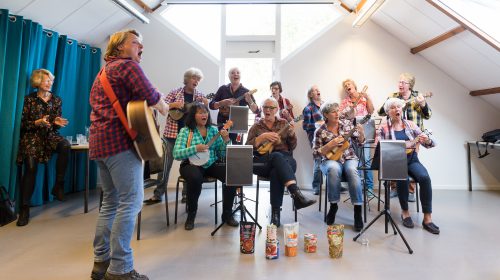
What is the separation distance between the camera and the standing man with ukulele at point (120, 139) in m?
1.63

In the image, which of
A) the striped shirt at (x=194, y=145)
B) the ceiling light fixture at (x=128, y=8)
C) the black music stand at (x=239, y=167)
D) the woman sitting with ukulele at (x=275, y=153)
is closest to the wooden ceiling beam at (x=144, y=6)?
the ceiling light fixture at (x=128, y=8)

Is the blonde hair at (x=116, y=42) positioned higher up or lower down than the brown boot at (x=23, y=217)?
higher up

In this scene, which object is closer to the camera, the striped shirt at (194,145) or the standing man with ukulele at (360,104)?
the striped shirt at (194,145)

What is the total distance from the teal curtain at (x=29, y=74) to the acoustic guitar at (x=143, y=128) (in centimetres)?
216

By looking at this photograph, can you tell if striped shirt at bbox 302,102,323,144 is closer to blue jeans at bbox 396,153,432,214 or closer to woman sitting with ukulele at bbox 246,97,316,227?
woman sitting with ukulele at bbox 246,97,316,227

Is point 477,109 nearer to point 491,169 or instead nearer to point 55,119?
point 491,169

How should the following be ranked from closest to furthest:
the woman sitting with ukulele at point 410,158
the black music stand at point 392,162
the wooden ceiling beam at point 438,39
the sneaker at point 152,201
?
the black music stand at point 392,162 → the woman sitting with ukulele at point 410,158 → the wooden ceiling beam at point 438,39 → the sneaker at point 152,201

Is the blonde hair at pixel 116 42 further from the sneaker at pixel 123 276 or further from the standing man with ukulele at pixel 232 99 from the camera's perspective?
the standing man with ukulele at pixel 232 99

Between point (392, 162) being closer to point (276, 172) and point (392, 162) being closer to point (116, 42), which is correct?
point (276, 172)

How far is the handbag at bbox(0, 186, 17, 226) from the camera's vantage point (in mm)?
2863

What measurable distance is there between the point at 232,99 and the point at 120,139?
2254 mm

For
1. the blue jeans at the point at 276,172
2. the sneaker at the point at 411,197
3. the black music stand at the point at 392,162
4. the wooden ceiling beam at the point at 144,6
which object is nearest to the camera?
the black music stand at the point at 392,162

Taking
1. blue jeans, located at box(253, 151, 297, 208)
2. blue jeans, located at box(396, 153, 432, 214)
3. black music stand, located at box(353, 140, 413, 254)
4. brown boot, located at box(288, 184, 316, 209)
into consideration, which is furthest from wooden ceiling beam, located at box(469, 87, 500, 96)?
brown boot, located at box(288, 184, 316, 209)

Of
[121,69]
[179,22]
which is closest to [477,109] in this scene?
[179,22]
